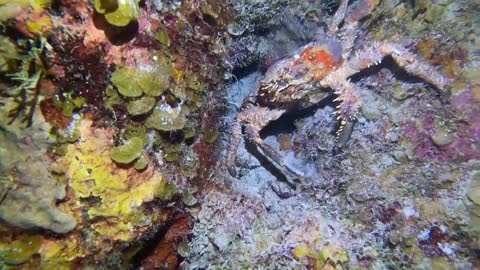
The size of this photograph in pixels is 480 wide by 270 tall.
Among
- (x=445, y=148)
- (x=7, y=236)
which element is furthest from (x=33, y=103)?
(x=445, y=148)

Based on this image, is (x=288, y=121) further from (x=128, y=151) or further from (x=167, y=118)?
(x=128, y=151)

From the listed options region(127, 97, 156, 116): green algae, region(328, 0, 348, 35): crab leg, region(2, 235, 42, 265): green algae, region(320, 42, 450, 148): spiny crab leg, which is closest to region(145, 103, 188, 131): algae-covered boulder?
region(127, 97, 156, 116): green algae

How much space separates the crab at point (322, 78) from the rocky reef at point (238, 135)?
23 millimetres

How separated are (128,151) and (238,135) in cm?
Result: 195

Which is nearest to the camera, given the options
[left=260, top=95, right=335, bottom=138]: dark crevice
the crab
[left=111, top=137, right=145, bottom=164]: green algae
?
[left=111, top=137, right=145, bottom=164]: green algae

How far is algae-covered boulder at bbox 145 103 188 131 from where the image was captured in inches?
110

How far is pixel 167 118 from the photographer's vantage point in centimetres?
288

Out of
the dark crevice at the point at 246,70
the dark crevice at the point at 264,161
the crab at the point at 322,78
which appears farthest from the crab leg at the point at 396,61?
the dark crevice at the point at 264,161

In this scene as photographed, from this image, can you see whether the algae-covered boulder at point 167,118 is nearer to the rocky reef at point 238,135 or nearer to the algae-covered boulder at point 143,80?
the rocky reef at point 238,135

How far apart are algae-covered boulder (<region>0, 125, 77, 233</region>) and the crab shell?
8.97 ft

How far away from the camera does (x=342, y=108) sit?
12.4ft

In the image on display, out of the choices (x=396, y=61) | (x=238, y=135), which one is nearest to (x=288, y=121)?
(x=238, y=135)

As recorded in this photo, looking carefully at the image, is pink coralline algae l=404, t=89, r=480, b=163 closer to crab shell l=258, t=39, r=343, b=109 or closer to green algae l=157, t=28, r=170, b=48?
crab shell l=258, t=39, r=343, b=109

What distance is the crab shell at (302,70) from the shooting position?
3.85 meters
